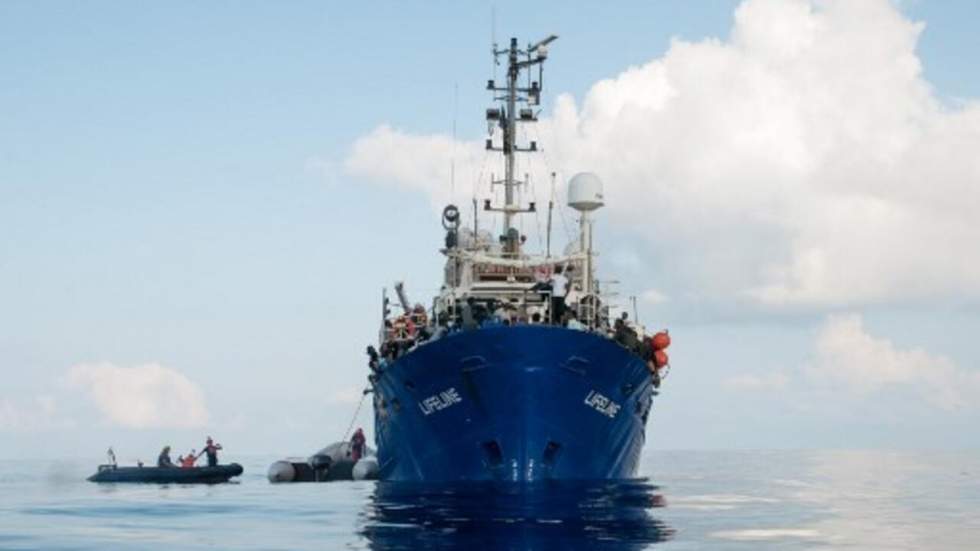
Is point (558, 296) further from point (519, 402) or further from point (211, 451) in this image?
point (211, 451)

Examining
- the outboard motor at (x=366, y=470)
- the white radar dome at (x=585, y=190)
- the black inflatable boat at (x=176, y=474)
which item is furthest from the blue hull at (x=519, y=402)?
the black inflatable boat at (x=176, y=474)

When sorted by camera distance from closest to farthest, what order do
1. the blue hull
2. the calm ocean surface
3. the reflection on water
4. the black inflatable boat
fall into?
the reflection on water, the calm ocean surface, the blue hull, the black inflatable boat

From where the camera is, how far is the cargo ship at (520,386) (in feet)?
134

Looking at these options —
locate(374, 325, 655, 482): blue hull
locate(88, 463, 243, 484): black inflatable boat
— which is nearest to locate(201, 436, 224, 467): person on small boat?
locate(88, 463, 243, 484): black inflatable boat

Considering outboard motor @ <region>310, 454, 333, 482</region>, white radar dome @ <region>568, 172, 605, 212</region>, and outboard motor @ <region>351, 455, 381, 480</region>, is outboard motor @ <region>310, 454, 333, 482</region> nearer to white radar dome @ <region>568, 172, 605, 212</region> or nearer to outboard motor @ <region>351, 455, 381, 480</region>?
outboard motor @ <region>351, 455, 381, 480</region>

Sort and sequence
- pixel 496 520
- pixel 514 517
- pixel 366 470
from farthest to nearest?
1. pixel 366 470
2. pixel 514 517
3. pixel 496 520

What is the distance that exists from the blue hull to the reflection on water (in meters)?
0.86

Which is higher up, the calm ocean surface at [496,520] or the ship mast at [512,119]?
the ship mast at [512,119]

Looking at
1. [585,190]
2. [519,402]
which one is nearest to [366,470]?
[585,190]

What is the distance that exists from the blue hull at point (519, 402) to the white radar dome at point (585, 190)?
10.1m

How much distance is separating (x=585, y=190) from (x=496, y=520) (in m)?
24.9

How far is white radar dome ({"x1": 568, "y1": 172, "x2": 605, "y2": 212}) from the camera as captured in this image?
52.4 m

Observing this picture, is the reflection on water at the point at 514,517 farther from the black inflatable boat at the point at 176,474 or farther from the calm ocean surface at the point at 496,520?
the black inflatable boat at the point at 176,474

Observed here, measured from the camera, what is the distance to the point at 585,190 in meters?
52.4
